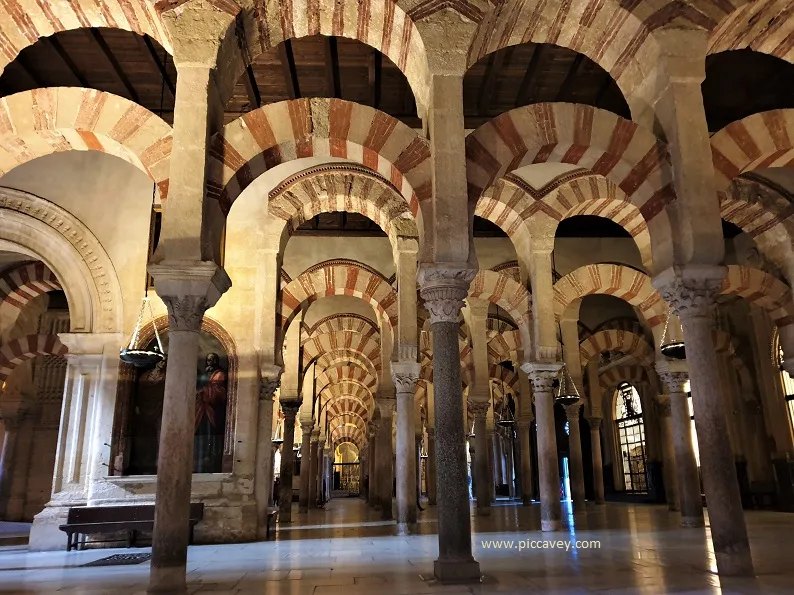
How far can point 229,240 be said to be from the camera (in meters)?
8.62

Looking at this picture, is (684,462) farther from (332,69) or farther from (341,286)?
(332,69)

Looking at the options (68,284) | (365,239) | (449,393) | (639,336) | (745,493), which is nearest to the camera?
(449,393)

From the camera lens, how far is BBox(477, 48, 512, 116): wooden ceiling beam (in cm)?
744

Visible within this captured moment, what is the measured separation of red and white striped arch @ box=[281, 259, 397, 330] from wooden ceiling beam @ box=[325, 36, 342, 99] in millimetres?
3361

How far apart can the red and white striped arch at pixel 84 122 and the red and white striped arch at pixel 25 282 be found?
535 centimetres

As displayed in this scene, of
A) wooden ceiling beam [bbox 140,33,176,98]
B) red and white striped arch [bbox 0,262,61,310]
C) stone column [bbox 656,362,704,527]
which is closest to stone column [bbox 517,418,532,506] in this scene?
stone column [bbox 656,362,704,527]

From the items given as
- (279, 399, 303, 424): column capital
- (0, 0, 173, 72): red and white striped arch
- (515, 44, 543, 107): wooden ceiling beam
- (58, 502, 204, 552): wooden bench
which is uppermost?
(515, 44, 543, 107): wooden ceiling beam

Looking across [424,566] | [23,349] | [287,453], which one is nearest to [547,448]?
[424,566]

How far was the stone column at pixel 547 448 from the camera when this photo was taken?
24.5ft

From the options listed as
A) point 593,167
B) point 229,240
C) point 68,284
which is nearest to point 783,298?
point 593,167

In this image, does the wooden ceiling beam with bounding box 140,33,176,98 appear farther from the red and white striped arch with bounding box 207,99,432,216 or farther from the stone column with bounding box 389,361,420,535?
the stone column with bounding box 389,361,420,535

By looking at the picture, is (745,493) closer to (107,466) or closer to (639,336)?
(639,336)

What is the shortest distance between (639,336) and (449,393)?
9763 millimetres

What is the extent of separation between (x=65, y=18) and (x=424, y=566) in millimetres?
5600
